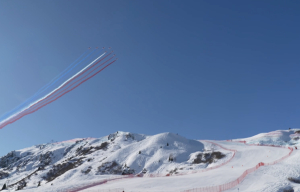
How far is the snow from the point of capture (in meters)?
37.5

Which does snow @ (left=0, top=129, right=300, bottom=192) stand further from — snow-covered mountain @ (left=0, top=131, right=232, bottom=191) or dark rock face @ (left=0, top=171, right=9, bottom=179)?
dark rock face @ (left=0, top=171, right=9, bottom=179)

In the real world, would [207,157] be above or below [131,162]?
below

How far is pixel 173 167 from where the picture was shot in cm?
6888

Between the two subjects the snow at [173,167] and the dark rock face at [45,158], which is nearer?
the snow at [173,167]

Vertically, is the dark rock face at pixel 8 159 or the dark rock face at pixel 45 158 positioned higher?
the dark rock face at pixel 8 159

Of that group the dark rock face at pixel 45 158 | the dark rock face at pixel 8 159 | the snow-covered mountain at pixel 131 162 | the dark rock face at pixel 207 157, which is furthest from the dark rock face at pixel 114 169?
the dark rock face at pixel 8 159

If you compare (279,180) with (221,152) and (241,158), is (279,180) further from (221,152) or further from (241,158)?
(221,152)

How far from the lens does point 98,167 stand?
256ft

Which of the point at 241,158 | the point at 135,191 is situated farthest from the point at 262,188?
the point at 241,158

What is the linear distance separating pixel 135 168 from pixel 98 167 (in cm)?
1335

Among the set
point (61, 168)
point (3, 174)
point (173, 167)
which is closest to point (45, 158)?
point (3, 174)

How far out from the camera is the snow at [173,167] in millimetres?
37469

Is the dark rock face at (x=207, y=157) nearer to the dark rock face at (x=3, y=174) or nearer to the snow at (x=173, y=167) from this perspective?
the snow at (x=173, y=167)

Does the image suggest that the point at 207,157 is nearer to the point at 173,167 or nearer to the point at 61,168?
the point at 173,167
